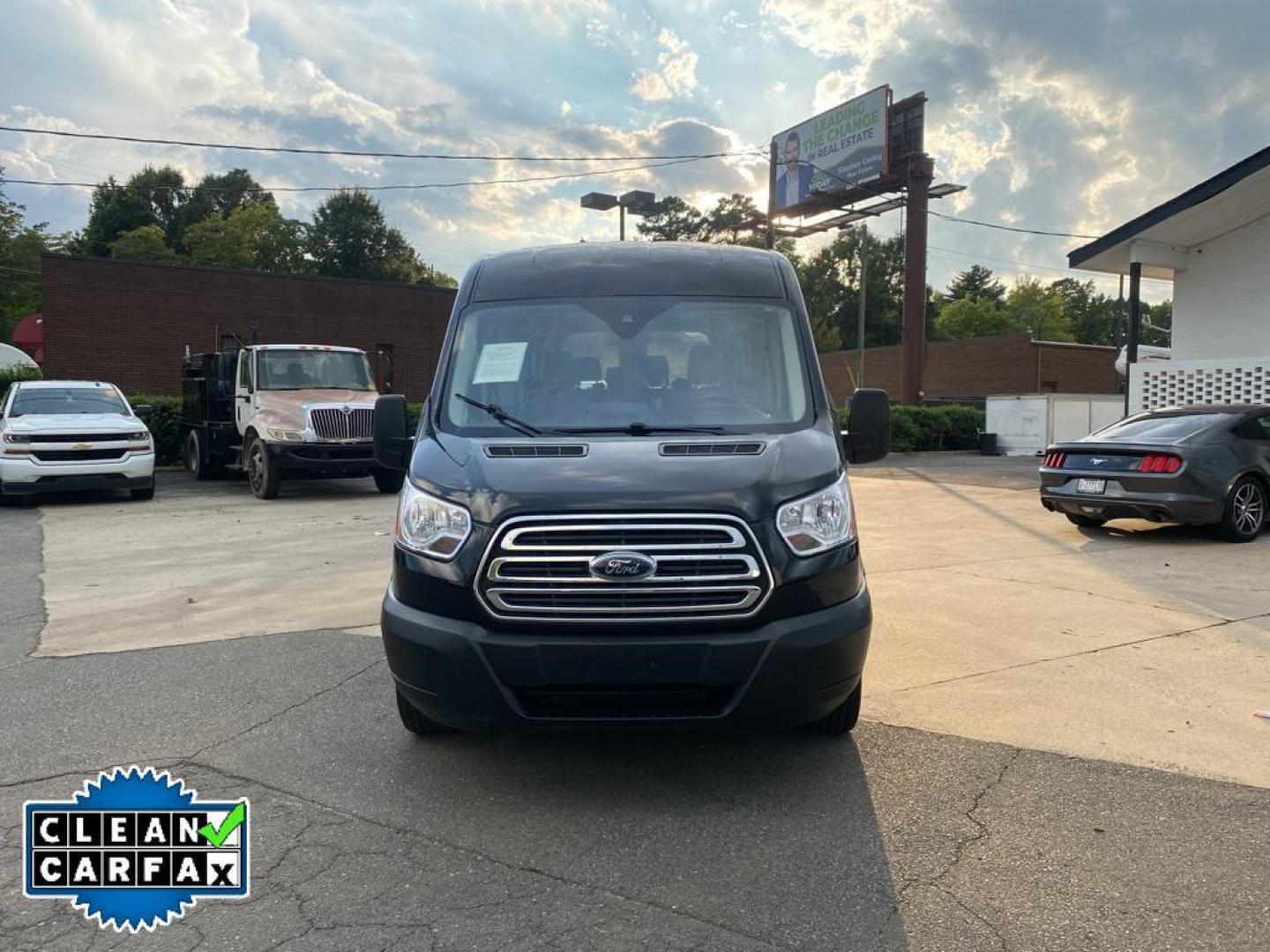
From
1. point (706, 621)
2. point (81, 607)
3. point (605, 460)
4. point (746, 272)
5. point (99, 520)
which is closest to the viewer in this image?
point (706, 621)

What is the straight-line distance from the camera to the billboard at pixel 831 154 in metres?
34.3

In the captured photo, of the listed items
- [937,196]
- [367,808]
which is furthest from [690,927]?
[937,196]

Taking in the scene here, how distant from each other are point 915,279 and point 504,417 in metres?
29.9

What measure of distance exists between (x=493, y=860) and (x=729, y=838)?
0.84 meters

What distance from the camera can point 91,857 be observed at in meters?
3.30

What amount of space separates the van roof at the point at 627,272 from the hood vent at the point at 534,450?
1.20m

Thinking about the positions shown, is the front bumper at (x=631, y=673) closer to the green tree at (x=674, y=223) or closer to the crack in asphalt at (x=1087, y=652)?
the crack in asphalt at (x=1087, y=652)

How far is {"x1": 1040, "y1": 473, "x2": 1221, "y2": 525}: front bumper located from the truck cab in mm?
9252

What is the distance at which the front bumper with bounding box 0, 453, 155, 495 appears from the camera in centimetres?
1356

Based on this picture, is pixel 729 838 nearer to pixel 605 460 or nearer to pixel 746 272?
pixel 605 460

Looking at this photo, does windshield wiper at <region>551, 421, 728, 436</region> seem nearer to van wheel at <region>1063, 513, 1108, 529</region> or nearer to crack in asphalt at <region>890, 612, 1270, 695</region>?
crack in asphalt at <region>890, 612, 1270, 695</region>

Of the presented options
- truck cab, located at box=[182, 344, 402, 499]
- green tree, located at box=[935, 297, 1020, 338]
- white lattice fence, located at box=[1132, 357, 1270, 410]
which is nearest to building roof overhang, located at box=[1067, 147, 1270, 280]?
white lattice fence, located at box=[1132, 357, 1270, 410]

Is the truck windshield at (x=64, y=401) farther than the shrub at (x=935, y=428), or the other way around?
the shrub at (x=935, y=428)

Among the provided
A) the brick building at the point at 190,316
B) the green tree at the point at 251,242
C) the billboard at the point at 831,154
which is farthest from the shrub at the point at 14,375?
the green tree at the point at 251,242
